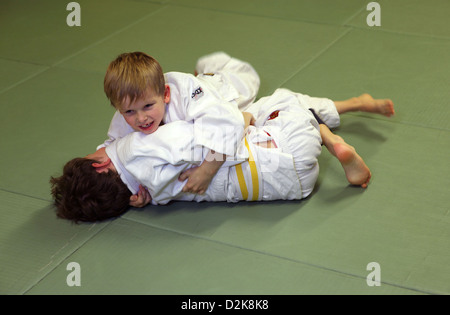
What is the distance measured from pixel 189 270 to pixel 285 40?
200cm

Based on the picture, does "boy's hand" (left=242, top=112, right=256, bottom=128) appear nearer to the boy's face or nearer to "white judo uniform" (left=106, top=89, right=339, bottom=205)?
"white judo uniform" (left=106, top=89, right=339, bottom=205)

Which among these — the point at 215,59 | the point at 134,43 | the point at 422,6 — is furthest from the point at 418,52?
the point at 134,43

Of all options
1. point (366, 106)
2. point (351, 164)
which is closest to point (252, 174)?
point (351, 164)

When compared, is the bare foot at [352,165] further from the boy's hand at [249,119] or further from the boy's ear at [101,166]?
the boy's ear at [101,166]

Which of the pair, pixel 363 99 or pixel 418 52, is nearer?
pixel 363 99

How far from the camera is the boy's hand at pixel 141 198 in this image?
2.20 metres

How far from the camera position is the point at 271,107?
2.38 meters

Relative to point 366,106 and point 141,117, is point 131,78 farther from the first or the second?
point 366,106

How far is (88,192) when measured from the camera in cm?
209

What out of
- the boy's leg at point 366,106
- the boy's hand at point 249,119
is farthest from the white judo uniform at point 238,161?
the boy's leg at point 366,106

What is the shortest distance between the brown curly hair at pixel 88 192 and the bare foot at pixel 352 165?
81 cm

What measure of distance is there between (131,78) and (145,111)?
0.41 ft
